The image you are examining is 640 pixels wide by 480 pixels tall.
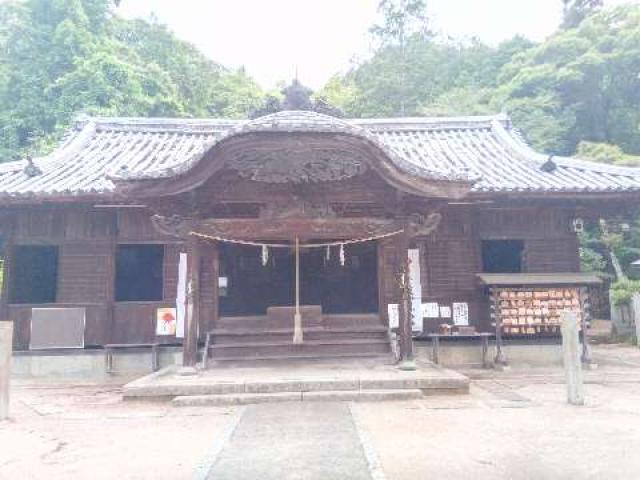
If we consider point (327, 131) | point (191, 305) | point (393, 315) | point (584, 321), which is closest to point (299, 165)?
point (327, 131)

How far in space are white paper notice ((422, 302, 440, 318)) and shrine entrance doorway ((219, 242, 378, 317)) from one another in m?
1.95

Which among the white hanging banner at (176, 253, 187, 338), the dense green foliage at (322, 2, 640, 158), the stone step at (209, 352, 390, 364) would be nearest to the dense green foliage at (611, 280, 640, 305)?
the dense green foliage at (322, 2, 640, 158)

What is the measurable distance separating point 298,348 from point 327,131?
15.9 feet

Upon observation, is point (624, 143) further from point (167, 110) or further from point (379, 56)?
point (167, 110)

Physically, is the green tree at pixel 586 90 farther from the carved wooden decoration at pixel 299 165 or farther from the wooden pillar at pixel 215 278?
the wooden pillar at pixel 215 278

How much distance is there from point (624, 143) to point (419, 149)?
2338 centimetres

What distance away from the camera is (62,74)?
29.6m

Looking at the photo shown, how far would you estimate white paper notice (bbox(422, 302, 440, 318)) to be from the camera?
1261cm

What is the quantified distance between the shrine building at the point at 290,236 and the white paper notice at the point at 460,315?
1.1 inches

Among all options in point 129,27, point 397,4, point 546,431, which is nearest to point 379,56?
point 397,4

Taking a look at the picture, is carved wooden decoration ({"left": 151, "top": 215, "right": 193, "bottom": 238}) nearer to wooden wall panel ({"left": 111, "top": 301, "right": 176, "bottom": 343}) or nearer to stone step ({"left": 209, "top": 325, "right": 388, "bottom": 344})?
stone step ({"left": 209, "top": 325, "right": 388, "bottom": 344})

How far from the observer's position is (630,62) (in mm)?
32094

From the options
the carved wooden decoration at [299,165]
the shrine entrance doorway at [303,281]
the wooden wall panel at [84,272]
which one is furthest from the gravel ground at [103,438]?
the shrine entrance doorway at [303,281]

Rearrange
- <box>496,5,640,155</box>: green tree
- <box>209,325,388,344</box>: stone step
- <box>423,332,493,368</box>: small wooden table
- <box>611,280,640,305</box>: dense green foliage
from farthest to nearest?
<box>496,5,640,155</box>: green tree < <box>611,280,640,305</box>: dense green foliage < <box>423,332,493,368</box>: small wooden table < <box>209,325,388,344</box>: stone step
